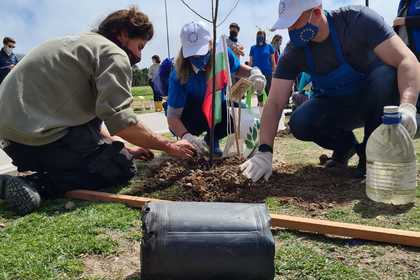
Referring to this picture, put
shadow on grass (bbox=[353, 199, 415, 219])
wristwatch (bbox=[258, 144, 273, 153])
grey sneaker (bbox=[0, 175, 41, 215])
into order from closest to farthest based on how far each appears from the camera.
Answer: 1. shadow on grass (bbox=[353, 199, 415, 219])
2. grey sneaker (bbox=[0, 175, 41, 215])
3. wristwatch (bbox=[258, 144, 273, 153])

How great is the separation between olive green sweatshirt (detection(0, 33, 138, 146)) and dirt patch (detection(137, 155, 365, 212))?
0.59m

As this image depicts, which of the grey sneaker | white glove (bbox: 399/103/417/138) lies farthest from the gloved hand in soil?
the grey sneaker

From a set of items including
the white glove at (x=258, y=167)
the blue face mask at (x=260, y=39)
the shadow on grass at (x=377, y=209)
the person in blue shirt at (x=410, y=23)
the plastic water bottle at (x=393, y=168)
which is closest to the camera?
the shadow on grass at (x=377, y=209)

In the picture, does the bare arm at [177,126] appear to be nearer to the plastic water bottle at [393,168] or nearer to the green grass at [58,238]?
the green grass at [58,238]

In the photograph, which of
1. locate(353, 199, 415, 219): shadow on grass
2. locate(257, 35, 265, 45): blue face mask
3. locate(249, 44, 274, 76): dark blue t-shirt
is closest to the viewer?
locate(353, 199, 415, 219): shadow on grass

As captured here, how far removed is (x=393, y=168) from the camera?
8.36ft

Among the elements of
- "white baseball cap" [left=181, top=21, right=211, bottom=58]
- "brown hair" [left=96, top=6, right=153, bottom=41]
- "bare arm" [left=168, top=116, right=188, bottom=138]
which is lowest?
"bare arm" [left=168, top=116, right=188, bottom=138]

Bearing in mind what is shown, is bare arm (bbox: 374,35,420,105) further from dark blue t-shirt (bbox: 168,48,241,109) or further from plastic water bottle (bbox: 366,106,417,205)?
dark blue t-shirt (bbox: 168,48,241,109)

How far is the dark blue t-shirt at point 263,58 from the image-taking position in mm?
9836

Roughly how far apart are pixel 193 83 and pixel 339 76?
1346 millimetres

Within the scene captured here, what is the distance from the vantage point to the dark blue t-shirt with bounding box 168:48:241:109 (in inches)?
158

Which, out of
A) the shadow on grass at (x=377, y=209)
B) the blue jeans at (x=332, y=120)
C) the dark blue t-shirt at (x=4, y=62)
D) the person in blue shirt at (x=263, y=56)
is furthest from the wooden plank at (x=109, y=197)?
the dark blue t-shirt at (x=4, y=62)

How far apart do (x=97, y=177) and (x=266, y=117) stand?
1.22 m

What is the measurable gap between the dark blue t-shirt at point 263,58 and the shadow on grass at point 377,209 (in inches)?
296
